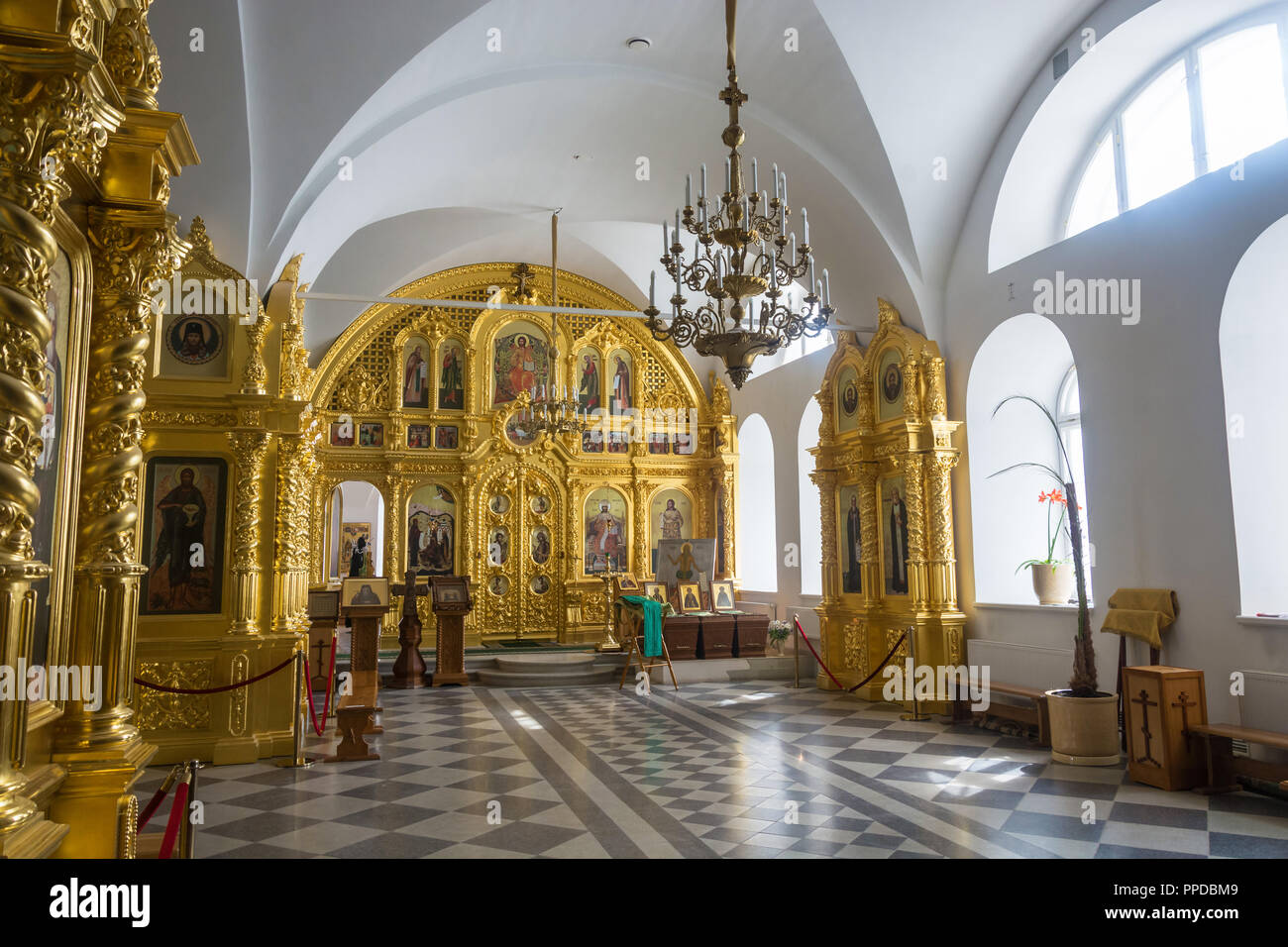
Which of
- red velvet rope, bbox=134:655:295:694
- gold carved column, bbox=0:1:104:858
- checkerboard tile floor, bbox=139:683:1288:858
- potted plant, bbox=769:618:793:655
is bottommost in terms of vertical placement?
checkerboard tile floor, bbox=139:683:1288:858

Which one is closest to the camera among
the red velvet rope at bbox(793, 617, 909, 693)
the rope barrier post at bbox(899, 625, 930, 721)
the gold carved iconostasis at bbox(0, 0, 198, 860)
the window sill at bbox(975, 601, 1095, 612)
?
the gold carved iconostasis at bbox(0, 0, 198, 860)

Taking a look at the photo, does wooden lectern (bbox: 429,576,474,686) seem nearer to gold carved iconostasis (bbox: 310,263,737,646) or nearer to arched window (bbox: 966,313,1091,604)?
gold carved iconostasis (bbox: 310,263,737,646)

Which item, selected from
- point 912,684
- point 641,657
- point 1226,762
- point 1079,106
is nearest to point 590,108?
point 1079,106

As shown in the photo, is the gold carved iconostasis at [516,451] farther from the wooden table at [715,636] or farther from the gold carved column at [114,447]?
the gold carved column at [114,447]

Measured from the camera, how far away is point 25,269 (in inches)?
84.7

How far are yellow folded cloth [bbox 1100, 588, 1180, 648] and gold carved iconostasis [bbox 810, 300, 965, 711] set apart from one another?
2253 mm

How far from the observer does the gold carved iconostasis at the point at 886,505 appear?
9555mm

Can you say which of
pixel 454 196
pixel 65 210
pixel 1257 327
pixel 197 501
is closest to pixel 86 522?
pixel 65 210

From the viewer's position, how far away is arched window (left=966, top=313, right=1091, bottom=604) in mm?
9375

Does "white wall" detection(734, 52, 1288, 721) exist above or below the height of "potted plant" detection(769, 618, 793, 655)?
above

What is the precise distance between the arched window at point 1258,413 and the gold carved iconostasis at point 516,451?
417 inches

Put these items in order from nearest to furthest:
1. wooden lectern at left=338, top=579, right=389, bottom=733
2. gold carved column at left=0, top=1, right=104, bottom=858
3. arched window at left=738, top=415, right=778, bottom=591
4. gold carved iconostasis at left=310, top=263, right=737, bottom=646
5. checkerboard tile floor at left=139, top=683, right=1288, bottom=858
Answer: gold carved column at left=0, top=1, right=104, bottom=858, checkerboard tile floor at left=139, top=683, right=1288, bottom=858, wooden lectern at left=338, top=579, right=389, bottom=733, gold carved iconostasis at left=310, top=263, right=737, bottom=646, arched window at left=738, top=415, right=778, bottom=591

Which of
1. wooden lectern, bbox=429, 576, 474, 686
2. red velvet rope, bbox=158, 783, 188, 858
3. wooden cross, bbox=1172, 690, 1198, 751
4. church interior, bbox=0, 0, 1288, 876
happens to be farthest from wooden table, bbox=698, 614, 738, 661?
red velvet rope, bbox=158, 783, 188, 858

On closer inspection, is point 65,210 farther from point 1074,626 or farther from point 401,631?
point 401,631
